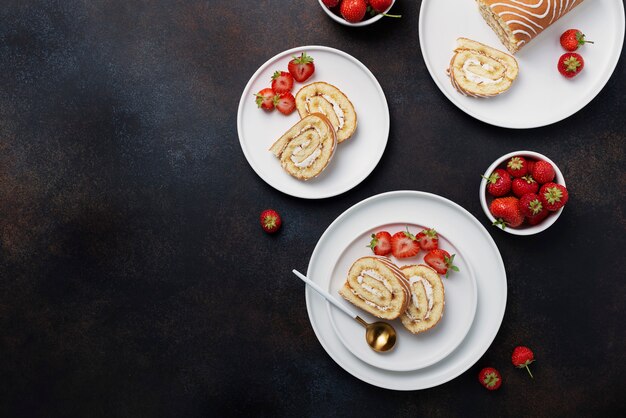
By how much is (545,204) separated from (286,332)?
1.33m

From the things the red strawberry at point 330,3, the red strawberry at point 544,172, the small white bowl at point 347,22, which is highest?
the red strawberry at point 330,3

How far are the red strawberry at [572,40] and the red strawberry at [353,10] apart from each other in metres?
0.92

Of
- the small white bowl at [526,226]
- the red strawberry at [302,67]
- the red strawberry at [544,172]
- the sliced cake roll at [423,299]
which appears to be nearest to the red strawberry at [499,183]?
the small white bowl at [526,226]

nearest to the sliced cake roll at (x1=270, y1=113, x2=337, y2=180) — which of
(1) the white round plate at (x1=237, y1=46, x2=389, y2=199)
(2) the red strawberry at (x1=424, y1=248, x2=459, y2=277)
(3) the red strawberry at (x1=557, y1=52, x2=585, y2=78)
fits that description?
(1) the white round plate at (x1=237, y1=46, x2=389, y2=199)

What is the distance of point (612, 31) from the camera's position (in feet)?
8.12

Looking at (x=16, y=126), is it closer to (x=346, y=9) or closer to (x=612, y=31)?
(x=346, y=9)

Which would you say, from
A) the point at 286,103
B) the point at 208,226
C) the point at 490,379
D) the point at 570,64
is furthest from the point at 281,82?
the point at 490,379

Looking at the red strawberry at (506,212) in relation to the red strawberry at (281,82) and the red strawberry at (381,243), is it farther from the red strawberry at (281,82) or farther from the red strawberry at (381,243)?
the red strawberry at (281,82)

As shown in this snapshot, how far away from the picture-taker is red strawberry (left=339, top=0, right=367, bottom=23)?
95.0 inches

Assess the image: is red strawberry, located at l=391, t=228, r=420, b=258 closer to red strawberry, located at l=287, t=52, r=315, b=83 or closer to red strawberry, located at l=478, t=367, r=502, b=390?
red strawberry, located at l=478, t=367, r=502, b=390

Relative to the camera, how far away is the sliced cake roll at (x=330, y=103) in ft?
8.21

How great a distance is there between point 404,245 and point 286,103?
2.77 ft

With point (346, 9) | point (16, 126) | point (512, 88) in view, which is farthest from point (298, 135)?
point (16, 126)

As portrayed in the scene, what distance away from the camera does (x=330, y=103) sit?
2520 mm
